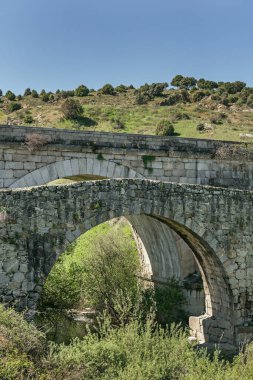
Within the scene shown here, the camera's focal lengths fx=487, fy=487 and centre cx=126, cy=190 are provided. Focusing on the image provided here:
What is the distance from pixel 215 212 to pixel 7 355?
5515 mm

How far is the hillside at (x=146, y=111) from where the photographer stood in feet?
120

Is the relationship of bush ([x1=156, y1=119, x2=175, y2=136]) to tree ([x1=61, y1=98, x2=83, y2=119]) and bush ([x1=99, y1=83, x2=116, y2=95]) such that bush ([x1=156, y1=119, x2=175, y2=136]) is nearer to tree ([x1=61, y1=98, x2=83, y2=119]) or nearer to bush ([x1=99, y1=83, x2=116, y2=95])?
tree ([x1=61, y1=98, x2=83, y2=119])

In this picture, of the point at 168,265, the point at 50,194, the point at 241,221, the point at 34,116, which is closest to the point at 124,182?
the point at 50,194

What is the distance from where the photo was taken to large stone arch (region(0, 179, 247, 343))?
8273mm

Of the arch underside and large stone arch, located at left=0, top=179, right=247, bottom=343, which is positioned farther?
the arch underside

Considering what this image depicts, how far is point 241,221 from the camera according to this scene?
35.0 ft

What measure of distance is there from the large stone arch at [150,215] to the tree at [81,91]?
4111cm

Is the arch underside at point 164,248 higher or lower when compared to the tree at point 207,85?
lower

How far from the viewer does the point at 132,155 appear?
45.9 ft

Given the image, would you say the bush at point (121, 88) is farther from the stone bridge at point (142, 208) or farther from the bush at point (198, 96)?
the stone bridge at point (142, 208)

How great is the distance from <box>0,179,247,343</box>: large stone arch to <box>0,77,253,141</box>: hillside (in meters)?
22.9

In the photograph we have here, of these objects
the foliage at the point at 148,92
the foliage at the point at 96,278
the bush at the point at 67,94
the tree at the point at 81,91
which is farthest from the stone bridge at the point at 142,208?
the tree at the point at 81,91

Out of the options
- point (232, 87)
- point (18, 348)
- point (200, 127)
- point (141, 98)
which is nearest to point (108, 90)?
point (141, 98)

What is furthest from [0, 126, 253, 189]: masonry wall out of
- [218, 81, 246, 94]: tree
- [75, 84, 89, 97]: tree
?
[218, 81, 246, 94]: tree
